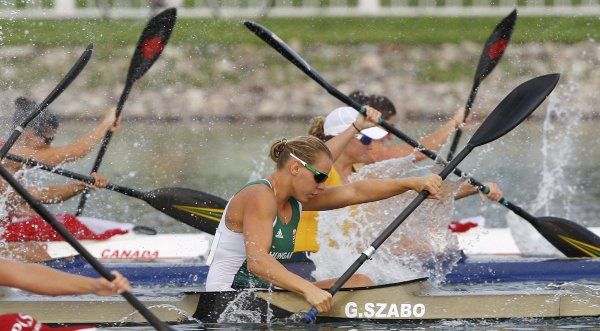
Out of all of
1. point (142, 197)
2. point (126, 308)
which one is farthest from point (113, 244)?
point (126, 308)

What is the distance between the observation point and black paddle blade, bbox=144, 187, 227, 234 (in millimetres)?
10359

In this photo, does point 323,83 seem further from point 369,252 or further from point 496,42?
point 496,42

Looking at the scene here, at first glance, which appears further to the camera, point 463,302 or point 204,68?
point 204,68

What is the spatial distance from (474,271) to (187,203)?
91.5 inches

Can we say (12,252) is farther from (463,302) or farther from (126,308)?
(463,302)

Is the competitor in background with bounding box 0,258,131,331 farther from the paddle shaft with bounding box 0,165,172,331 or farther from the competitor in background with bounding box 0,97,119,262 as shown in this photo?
the competitor in background with bounding box 0,97,119,262

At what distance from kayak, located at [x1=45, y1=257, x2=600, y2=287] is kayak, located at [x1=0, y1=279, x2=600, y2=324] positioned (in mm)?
1243

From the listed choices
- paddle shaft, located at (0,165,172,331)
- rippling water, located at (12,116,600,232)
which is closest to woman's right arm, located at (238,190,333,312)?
paddle shaft, located at (0,165,172,331)

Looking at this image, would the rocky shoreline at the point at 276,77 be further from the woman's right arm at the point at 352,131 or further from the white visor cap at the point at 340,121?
the woman's right arm at the point at 352,131

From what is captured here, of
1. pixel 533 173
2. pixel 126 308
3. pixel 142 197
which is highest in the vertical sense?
pixel 533 173

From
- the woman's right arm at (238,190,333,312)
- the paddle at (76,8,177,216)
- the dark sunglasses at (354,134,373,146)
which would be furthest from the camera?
the paddle at (76,8,177,216)

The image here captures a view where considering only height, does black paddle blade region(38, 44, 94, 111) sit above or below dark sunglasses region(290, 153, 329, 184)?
above

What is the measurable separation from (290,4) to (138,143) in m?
4.53

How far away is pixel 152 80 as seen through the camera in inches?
934
